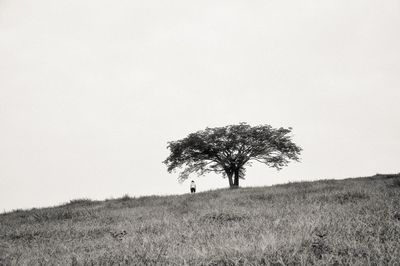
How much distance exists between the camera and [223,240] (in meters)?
4.32

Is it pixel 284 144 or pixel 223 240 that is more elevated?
pixel 284 144

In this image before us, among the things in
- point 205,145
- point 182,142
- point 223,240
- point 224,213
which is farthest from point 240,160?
point 223,240

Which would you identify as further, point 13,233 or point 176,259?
point 13,233

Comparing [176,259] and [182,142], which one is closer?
[176,259]

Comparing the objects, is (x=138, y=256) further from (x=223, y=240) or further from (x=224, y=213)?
(x=224, y=213)

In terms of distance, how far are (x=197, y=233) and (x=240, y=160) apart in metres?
26.8

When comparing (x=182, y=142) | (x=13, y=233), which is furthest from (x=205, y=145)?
(x=13, y=233)

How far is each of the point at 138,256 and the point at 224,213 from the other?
3.45 metres

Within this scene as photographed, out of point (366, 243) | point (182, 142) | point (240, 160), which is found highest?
point (182, 142)

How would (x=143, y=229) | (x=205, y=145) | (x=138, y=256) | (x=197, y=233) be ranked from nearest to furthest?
(x=138, y=256) < (x=197, y=233) < (x=143, y=229) < (x=205, y=145)

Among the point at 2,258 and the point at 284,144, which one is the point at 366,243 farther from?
the point at 284,144

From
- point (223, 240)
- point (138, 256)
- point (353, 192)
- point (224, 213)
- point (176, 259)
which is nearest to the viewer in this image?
point (176, 259)

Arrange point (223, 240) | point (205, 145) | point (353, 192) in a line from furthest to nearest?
point (205, 145)
point (353, 192)
point (223, 240)

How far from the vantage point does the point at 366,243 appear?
3.56m
